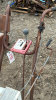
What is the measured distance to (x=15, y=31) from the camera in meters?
3.93

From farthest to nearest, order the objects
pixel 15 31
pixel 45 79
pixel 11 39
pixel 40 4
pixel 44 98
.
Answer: pixel 40 4
pixel 15 31
pixel 11 39
pixel 45 79
pixel 44 98

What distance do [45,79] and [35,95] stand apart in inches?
17.0

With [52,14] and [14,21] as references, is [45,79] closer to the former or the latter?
[14,21]

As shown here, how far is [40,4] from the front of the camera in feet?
14.6

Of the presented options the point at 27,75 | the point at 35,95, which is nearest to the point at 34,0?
the point at 27,75

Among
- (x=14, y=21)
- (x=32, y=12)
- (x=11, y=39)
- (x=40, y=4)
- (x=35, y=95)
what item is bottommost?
(x=35, y=95)

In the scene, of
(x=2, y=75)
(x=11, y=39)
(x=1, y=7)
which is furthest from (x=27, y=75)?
(x=1, y=7)

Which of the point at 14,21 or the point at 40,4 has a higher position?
the point at 40,4

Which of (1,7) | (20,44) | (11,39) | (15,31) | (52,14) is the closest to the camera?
(20,44)

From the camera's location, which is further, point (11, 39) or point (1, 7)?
point (1, 7)

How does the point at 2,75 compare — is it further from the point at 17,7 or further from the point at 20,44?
the point at 17,7

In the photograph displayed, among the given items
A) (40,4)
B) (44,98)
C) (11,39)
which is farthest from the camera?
(40,4)

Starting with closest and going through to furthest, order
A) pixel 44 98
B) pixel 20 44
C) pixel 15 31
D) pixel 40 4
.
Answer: pixel 20 44, pixel 44 98, pixel 15 31, pixel 40 4

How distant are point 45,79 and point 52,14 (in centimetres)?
341
